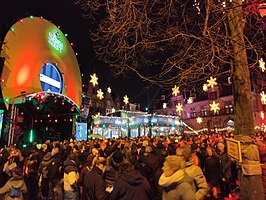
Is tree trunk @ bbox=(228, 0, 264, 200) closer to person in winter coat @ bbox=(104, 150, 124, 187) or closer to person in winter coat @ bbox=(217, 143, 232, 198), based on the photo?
person in winter coat @ bbox=(104, 150, 124, 187)

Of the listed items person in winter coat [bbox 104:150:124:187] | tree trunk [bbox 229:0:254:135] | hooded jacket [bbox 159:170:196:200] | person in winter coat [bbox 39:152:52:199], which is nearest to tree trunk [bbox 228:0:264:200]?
tree trunk [bbox 229:0:254:135]

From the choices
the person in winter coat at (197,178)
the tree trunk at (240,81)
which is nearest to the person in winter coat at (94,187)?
the person in winter coat at (197,178)

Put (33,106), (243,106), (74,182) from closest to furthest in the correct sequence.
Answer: (243,106) → (74,182) → (33,106)

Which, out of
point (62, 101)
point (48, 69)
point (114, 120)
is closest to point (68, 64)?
point (48, 69)

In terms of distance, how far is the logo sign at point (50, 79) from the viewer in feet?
58.9

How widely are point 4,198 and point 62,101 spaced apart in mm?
12940

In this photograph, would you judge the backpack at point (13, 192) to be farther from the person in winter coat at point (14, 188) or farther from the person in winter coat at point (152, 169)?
the person in winter coat at point (152, 169)

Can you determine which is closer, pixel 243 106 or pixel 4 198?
pixel 243 106

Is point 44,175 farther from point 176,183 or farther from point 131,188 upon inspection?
point 176,183

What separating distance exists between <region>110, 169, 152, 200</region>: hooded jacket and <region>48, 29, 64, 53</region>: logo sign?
59.4 ft

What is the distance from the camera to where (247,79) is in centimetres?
438

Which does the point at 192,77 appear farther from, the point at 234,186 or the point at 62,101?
the point at 62,101

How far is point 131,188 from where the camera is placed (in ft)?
11.6

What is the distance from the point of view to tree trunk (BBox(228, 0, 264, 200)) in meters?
3.69
